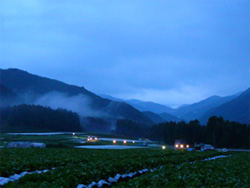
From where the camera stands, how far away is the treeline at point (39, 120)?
117688mm

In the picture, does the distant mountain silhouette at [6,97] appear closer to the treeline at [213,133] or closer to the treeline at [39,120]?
the treeline at [39,120]

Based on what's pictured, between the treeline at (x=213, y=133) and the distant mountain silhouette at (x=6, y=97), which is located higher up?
the distant mountain silhouette at (x=6, y=97)

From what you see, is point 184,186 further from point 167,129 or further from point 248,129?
point 167,129

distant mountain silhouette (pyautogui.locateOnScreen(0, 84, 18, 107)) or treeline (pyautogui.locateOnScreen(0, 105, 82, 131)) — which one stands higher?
distant mountain silhouette (pyautogui.locateOnScreen(0, 84, 18, 107))

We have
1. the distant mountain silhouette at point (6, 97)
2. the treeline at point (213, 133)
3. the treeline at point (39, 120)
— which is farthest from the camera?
the distant mountain silhouette at point (6, 97)

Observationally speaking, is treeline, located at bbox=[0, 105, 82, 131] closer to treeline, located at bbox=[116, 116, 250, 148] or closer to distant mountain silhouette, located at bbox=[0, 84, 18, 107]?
distant mountain silhouette, located at bbox=[0, 84, 18, 107]

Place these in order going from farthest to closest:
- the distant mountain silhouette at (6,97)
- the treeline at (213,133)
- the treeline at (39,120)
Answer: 1. the distant mountain silhouette at (6,97)
2. the treeline at (39,120)
3. the treeline at (213,133)

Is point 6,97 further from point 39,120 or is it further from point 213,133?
point 213,133

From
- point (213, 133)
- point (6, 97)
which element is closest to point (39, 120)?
point (6, 97)

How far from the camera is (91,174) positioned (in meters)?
13.5

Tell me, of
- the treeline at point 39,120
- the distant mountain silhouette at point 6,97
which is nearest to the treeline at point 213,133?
the treeline at point 39,120

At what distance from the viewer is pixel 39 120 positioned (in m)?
119

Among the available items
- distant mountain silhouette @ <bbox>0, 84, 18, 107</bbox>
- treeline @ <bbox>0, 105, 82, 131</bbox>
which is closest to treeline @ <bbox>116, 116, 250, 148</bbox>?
treeline @ <bbox>0, 105, 82, 131</bbox>

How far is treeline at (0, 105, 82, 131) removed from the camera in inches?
4633
